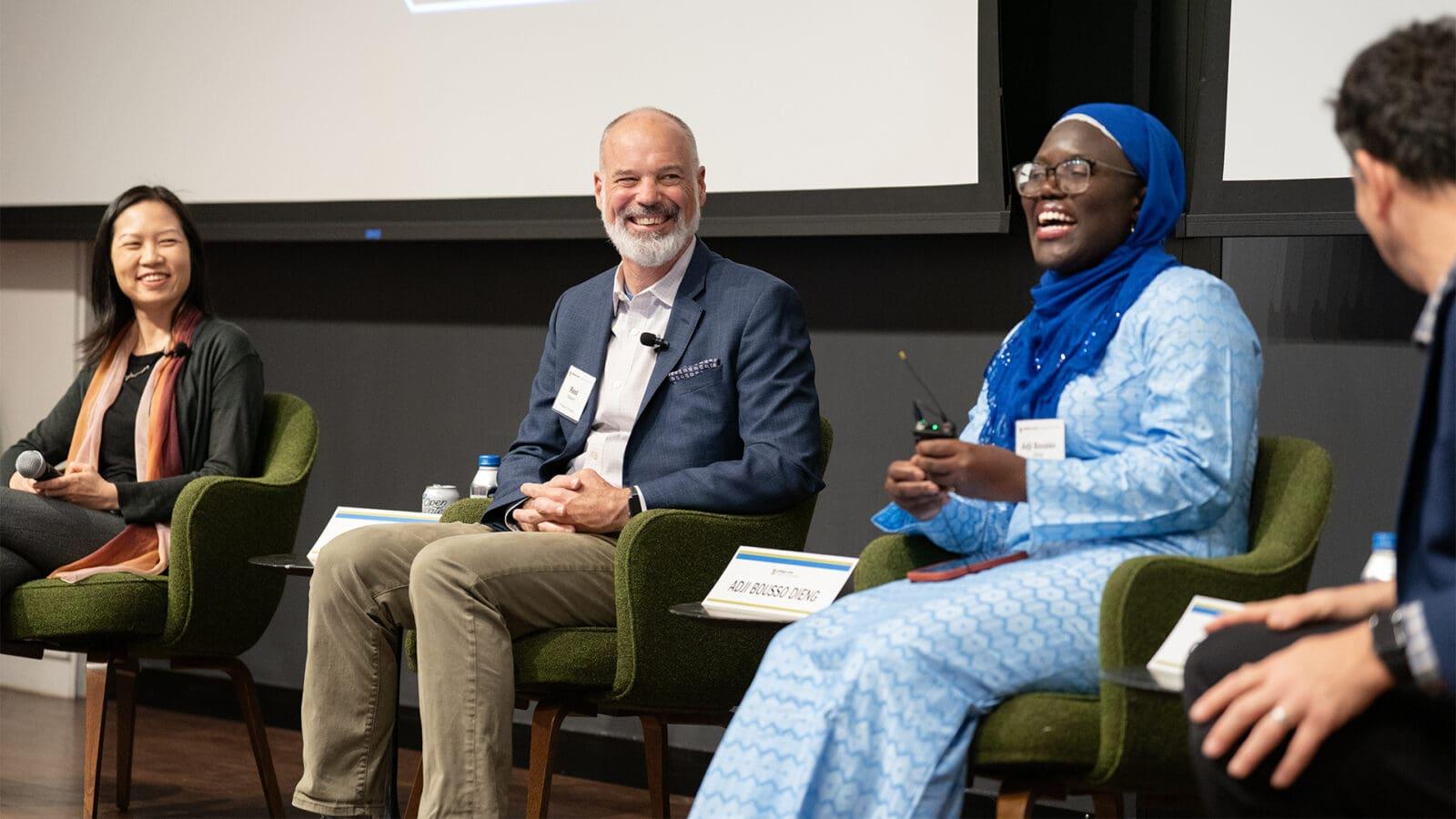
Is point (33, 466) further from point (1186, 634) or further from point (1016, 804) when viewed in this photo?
point (1186, 634)

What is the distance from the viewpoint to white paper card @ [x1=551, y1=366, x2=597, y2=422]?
3.17 m

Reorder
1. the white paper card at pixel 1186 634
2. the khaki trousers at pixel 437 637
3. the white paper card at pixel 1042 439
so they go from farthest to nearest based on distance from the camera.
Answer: the khaki trousers at pixel 437 637
the white paper card at pixel 1042 439
the white paper card at pixel 1186 634

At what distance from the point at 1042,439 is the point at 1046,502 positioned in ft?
0.55

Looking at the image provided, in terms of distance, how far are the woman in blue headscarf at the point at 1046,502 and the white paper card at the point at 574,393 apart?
747mm

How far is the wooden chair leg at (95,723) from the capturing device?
11.3 feet

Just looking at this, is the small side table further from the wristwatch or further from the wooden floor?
the wristwatch

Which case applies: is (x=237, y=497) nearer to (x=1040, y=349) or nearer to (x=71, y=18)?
(x=1040, y=349)

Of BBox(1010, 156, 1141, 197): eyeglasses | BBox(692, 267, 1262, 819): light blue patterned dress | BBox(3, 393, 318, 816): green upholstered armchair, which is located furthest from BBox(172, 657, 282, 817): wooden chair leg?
BBox(1010, 156, 1141, 197): eyeglasses

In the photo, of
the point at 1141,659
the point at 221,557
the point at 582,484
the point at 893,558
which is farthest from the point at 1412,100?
the point at 221,557

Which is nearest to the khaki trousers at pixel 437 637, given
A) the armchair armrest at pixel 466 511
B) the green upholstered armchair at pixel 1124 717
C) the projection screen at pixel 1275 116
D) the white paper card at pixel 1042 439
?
the armchair armrest at pixel 466 511

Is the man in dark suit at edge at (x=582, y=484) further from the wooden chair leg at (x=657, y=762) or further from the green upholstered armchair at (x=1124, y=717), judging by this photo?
the green upholstered armchair at (x=1124, y=717)

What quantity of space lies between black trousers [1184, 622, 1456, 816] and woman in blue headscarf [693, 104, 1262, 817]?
53 cm

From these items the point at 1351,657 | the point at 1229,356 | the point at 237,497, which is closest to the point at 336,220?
the point at 237,497

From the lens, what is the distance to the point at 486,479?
356 centimetres
